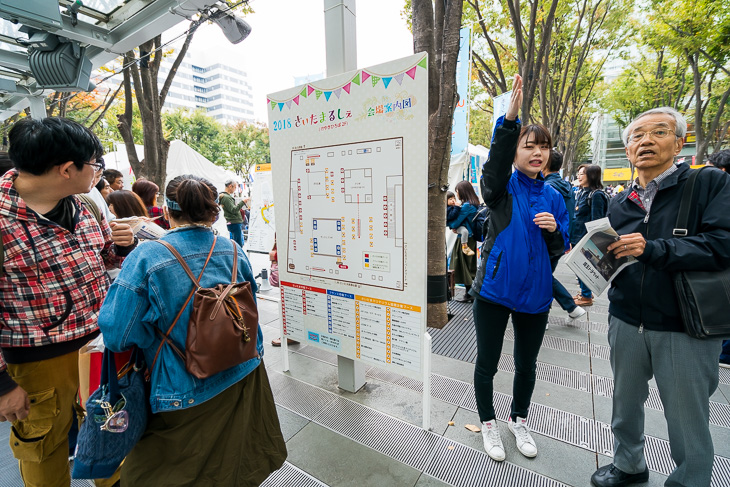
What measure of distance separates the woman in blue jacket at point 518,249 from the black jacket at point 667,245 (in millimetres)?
364

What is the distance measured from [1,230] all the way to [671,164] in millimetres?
3163

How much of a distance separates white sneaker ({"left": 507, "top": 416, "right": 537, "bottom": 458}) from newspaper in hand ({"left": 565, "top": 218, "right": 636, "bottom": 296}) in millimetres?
1150

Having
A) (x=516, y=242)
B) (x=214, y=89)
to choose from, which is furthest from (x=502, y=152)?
(x=214, y=89)

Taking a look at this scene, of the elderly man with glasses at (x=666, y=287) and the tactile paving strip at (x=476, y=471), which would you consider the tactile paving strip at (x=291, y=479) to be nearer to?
the tactile paving strip at (x=476, y=471)

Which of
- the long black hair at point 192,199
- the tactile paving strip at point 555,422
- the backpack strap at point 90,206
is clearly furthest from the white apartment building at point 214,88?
the tactile paving strip at point 555,422

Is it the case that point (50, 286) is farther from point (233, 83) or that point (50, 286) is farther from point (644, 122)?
point (233, 83)

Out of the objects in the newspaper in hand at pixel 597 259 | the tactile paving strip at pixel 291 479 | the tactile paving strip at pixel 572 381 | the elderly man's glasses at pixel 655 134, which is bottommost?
the tactile paving strip at pixel 291 479

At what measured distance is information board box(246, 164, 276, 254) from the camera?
668 cm

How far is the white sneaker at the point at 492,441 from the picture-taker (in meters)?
2.13

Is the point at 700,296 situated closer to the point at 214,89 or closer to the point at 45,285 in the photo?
the point at 45,285

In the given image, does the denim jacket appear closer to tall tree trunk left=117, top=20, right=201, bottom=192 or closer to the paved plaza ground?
the paved plaza ground

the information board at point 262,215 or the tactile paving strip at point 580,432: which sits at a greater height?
the information board at point 262,215

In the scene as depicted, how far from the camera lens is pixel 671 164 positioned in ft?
5.51

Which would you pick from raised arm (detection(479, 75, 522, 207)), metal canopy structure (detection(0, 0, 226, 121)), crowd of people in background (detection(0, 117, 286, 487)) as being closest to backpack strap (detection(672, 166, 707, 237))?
raised arm (detection(479, 75, 522, 207))
